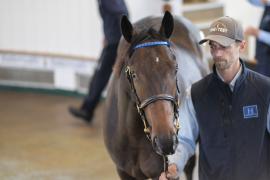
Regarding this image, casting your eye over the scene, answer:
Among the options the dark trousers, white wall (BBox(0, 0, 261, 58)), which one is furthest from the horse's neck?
white wall (BBox(0, 0, 261, 58))

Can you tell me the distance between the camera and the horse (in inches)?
87.5

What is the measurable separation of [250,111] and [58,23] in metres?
4.60

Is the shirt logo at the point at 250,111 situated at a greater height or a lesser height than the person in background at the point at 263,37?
greater

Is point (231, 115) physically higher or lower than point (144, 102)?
lower

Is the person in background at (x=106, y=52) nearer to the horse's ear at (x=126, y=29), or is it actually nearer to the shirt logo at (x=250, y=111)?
the horse's ear at (x=126, y=29)

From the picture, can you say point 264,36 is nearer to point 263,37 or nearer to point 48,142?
point 263,37

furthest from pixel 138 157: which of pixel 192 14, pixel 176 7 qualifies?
pixel 192 14

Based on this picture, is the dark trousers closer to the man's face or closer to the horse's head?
the horse's head

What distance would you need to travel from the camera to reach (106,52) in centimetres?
540

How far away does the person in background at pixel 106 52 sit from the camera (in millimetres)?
5172

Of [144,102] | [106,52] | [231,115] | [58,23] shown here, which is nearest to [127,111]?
[144,102]

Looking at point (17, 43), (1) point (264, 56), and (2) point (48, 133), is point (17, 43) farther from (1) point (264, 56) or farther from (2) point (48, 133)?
(1) point (264, 56)

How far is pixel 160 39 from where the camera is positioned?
242 cm

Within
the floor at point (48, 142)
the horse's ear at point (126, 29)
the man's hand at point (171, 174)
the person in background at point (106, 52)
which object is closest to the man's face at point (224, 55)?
the horse's ear at point (126, 29)
